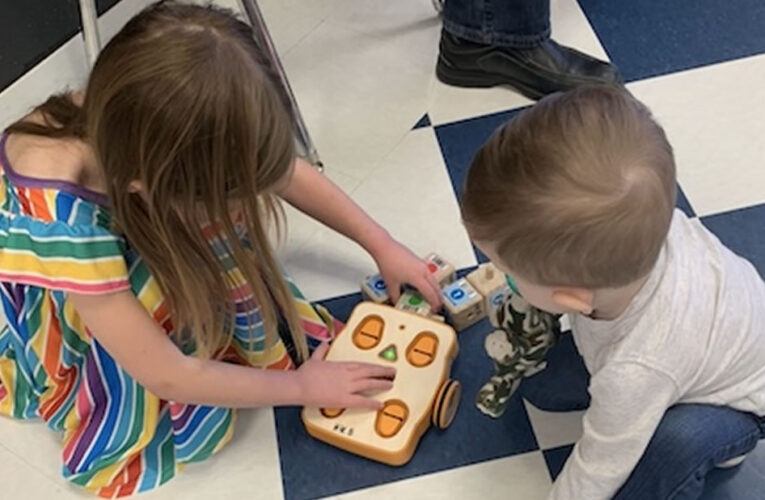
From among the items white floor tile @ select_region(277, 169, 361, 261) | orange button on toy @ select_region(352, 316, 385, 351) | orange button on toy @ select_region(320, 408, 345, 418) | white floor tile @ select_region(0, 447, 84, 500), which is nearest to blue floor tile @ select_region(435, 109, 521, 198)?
white floor tile @ select_region(277, 169, 361, 261)

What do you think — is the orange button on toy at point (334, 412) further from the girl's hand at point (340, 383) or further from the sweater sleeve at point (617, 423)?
the sweater sleeve at point (617, 423)

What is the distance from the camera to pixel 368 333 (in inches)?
40.8

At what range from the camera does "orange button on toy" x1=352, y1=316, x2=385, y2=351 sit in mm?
1029

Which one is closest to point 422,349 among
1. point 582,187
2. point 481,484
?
point 481,484

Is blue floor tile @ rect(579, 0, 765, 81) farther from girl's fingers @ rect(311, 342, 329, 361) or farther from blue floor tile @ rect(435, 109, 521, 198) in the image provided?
girl's fingers @ rect(311, 342, 329, 361)

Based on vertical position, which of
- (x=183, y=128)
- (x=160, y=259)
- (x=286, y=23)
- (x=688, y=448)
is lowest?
(x=688, y=448)

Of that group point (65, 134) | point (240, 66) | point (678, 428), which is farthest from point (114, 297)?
point (678, 428)

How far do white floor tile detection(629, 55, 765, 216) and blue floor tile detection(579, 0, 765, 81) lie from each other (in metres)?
0.03

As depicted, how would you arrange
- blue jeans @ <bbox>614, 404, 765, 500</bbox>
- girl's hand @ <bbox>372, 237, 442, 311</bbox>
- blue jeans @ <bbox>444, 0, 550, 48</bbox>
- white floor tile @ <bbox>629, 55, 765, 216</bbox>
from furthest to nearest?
1. blue jeans @ <bbox>444, 0, 550, 48</bbox>
2. white floor tile @ <bbox>629, 55, 765, 216</bbox>
3. girl's hand @ <bbox>372, 237, 442, 311</bbox>
4. blue jeans @ <bbox>614, 404, 765, 500</bbox>

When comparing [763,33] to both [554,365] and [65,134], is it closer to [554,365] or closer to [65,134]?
[554,365]

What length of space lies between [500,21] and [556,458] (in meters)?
0.61

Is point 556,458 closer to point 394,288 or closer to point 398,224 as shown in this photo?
point 394,288

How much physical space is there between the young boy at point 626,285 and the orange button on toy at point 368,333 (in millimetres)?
250

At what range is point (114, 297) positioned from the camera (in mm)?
833
